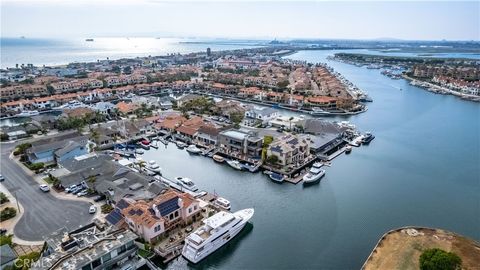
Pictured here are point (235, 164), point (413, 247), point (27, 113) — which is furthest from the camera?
point (27, 113)

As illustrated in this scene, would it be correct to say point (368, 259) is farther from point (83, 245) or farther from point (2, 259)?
point (2, 259)

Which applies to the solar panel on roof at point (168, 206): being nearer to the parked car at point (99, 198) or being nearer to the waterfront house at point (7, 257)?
the parked car at point (99, 198)

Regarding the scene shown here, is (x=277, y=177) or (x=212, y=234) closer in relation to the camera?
(x=212, y=234)

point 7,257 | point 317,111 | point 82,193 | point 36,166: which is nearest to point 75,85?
point 36,166

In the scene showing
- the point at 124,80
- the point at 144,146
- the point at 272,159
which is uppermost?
the point at 124,80

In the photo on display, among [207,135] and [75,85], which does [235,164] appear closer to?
[207,135]
